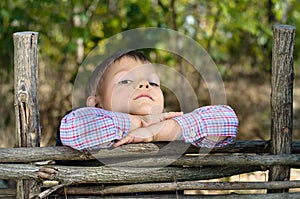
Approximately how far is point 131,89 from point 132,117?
180 millimetres

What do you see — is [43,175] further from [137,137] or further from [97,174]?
[137,137]

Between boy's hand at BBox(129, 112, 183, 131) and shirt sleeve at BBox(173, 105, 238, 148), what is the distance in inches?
2.1

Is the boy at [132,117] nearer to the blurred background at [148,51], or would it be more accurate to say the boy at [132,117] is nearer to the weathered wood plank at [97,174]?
the weathered wood plank at [97,174]

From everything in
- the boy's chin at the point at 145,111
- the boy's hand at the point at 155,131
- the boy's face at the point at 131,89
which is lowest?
the boy's hand at the point at 155,131

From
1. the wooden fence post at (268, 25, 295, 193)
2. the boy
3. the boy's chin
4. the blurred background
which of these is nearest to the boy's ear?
the boy

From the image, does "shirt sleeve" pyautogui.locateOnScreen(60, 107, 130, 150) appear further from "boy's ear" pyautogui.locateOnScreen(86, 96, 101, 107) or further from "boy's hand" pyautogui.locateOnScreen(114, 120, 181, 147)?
"boy's ear" pyautogui.locateOnScreen(86, 96, 101, 107)

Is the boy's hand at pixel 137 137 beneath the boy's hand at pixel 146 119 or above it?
beneath

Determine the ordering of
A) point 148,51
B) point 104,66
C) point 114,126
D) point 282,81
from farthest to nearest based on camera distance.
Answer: point 148,51, point 104,66, point 282,81, point 114,126

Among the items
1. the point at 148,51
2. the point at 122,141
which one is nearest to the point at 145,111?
the point at 122,141

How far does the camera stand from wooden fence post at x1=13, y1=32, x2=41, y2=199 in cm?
253

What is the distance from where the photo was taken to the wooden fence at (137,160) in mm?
2523

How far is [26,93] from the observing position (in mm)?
2531

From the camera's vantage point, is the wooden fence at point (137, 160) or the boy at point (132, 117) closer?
the boy at point (132, 117)

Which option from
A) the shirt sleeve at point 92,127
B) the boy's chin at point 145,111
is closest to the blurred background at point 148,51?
the boy's chin at point 145,111
